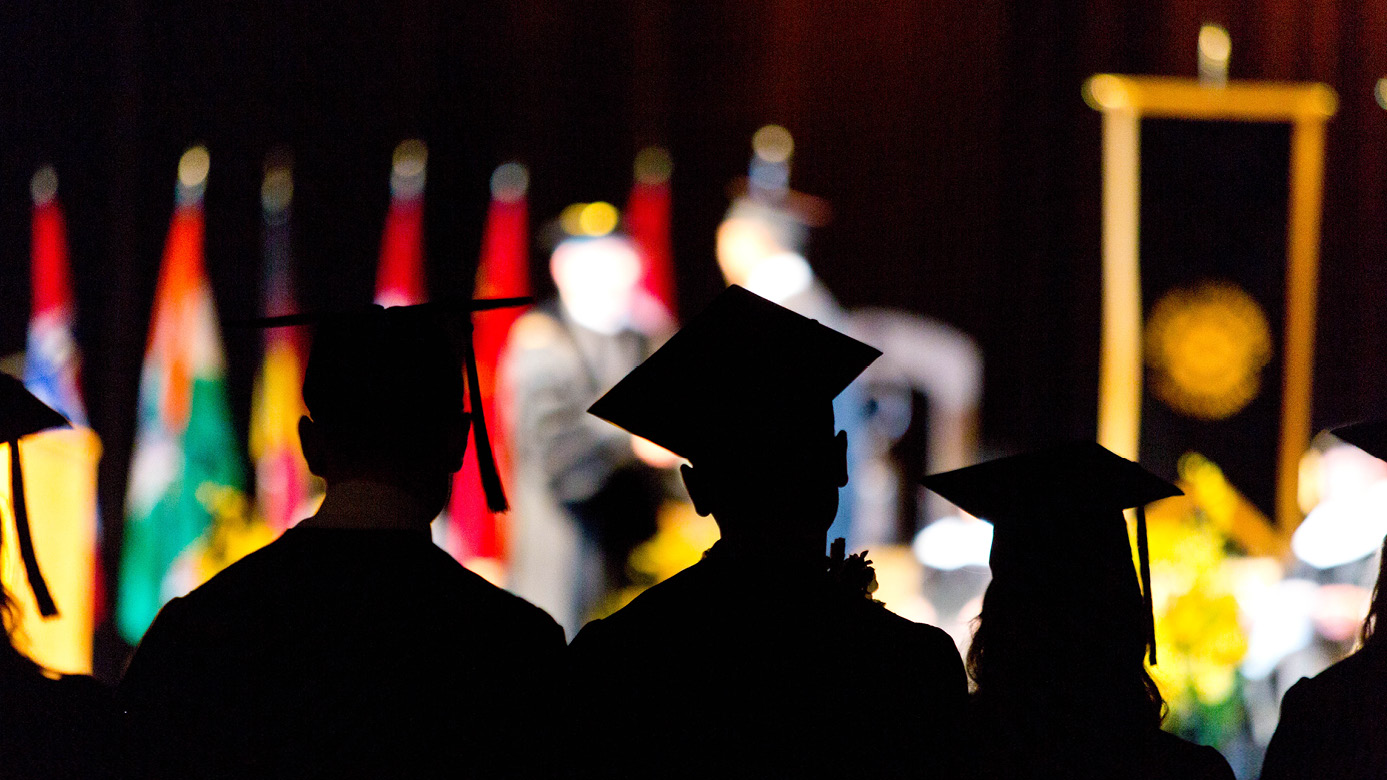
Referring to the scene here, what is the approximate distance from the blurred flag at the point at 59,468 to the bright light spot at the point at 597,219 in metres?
1.86

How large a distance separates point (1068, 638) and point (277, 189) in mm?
3394

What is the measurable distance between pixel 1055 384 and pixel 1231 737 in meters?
1.41

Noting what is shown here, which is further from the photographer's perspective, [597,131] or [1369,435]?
[597,131]

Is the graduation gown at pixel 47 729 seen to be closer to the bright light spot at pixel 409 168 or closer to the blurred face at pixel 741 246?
the bright light spot at pixel 409 168

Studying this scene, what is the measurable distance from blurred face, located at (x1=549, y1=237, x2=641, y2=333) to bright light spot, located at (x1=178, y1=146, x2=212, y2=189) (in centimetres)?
130

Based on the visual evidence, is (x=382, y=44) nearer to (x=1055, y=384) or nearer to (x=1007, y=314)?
(x=1007, y=314)

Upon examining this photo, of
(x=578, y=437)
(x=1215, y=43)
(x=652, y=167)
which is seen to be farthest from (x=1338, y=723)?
(x=1215, y=43)

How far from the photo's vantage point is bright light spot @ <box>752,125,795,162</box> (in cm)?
416

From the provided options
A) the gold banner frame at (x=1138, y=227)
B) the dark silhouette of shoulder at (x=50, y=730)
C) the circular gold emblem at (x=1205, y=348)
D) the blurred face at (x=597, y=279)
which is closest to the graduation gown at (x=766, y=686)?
the dark silhouette of shoulder at (x=50, y=730)

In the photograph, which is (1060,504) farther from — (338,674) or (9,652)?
(9,652)

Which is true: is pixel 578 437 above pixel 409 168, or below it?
below

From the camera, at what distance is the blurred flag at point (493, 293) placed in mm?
4012

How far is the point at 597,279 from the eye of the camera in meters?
4.07

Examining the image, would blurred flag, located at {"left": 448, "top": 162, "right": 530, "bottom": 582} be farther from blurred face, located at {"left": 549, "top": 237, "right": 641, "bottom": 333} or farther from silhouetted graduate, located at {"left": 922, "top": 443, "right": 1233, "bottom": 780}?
silhouetted graduate, located at {"left": 922, "top": 443, "right": 1233, "bottom": 780}
